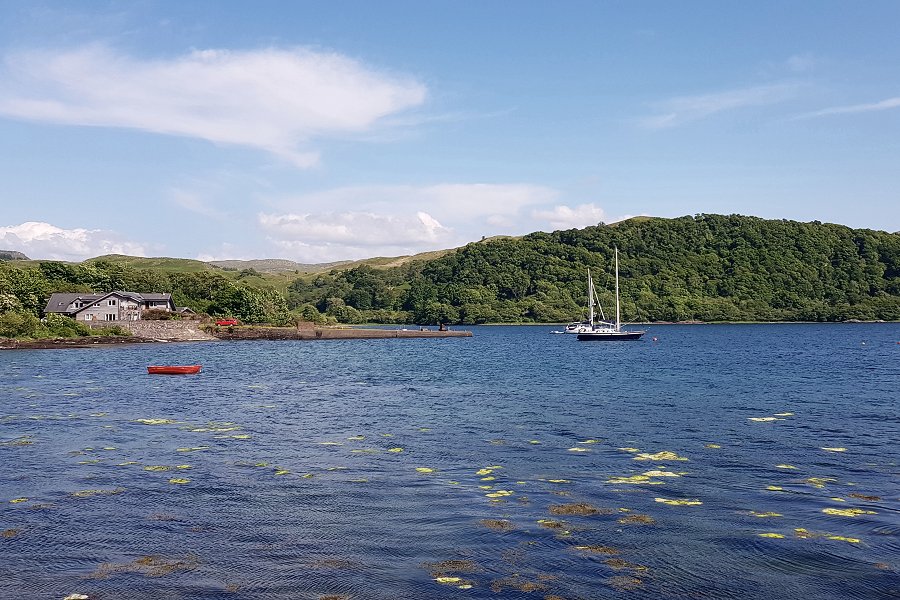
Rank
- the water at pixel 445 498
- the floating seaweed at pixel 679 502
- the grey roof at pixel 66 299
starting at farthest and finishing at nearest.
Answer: the grey roof at pixel 66 299, the floating seaweed at pixel 679 502, the water at pixel 445 498

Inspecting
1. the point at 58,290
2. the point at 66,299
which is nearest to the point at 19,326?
the point at 66,299

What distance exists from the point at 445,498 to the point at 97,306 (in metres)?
160

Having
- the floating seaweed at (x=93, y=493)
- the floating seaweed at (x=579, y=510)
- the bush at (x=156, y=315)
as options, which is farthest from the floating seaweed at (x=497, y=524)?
the bush at (x=156, y=315)

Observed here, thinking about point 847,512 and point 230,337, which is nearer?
point 847,512

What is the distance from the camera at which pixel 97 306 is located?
16138 cm

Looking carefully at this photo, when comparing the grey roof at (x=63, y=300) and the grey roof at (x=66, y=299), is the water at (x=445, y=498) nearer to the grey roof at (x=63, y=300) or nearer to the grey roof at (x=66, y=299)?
the grey roof at (x=66, y=299)

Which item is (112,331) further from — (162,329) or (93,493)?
(93,493)

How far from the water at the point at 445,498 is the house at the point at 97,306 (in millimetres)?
116878

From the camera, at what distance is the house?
520 ft

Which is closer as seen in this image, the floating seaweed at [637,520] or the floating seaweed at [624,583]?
the floating seaweed at [624,583]

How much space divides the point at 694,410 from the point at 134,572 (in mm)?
37940

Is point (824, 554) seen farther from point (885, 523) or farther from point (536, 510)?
point (536, 510)

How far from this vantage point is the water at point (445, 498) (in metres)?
16.6

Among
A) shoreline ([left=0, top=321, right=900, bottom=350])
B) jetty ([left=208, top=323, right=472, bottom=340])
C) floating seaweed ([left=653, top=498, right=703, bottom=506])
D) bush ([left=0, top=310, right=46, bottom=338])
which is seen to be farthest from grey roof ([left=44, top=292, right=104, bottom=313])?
floating seaweed ([left=653, top=498, right=703, bottom=506])
